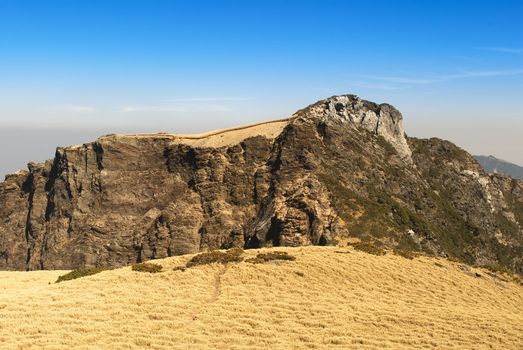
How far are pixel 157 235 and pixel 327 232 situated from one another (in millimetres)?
43693

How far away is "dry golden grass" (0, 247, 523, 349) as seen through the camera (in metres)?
22.8

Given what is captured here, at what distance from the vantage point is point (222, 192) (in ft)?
331

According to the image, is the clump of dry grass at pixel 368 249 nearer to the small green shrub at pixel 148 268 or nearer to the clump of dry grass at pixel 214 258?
the clump of dry grass at pixel 214 258

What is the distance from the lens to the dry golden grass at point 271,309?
22812mm

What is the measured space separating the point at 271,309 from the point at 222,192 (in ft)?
245

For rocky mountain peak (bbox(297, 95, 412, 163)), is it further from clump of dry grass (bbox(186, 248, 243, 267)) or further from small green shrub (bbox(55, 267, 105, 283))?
small green shrub (bbox(55, 267, 105, 283))

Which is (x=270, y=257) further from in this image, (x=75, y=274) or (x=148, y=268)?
(x=75, y=274)

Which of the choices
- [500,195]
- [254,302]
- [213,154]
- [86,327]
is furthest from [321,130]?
[86,327]

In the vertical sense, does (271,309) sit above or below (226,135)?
below

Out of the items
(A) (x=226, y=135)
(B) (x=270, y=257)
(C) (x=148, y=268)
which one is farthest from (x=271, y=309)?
(A) (x=226, y=135)

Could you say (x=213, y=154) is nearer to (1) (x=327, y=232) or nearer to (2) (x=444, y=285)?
(1) (x=327, y=232)

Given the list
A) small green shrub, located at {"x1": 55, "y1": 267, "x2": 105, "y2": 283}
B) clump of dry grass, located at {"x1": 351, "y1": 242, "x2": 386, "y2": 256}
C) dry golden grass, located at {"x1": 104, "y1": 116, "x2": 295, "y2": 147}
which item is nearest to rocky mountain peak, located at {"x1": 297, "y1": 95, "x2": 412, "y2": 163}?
dry golden grass, located at {"x1": 104, "y1": 116, "x2": 295, "y2": 147}

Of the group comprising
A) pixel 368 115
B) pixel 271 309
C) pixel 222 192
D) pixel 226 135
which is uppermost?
pixel 368 115

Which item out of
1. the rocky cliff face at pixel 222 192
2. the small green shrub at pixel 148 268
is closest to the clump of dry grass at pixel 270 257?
the small green shrub at pixel 148 268
